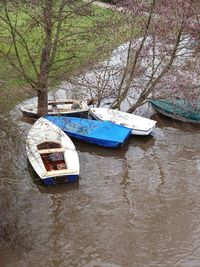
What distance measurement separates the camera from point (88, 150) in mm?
15305

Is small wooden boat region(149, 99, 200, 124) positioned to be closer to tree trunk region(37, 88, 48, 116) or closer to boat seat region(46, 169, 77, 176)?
tree trunk region(37, 88, 48, 116)

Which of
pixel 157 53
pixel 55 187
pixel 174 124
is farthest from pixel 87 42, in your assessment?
pixel 55 187

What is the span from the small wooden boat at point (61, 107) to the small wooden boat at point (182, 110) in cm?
273

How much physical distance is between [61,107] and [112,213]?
6.81m

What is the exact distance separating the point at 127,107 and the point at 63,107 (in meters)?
2.74

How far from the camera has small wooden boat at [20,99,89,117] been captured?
16.9 m

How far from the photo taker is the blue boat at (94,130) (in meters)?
15.2

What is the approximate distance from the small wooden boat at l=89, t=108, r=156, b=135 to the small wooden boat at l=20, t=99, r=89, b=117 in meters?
0.53

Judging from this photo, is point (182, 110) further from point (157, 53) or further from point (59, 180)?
point (59, 180)

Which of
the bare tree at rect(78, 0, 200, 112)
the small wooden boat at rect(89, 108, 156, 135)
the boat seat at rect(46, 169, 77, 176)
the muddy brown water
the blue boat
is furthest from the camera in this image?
the small wooden boat at rect(89, 108, 156, 135)

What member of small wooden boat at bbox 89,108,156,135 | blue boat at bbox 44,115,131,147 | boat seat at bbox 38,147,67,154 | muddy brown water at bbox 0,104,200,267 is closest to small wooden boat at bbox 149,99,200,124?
small wooden boat at bbox 89,108,156,135

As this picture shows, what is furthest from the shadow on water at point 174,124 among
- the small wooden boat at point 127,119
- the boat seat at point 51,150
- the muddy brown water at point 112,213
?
the boat seat at point 51,150

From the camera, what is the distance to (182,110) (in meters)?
17.7

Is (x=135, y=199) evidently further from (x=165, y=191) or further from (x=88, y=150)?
(x=88, y=150)
